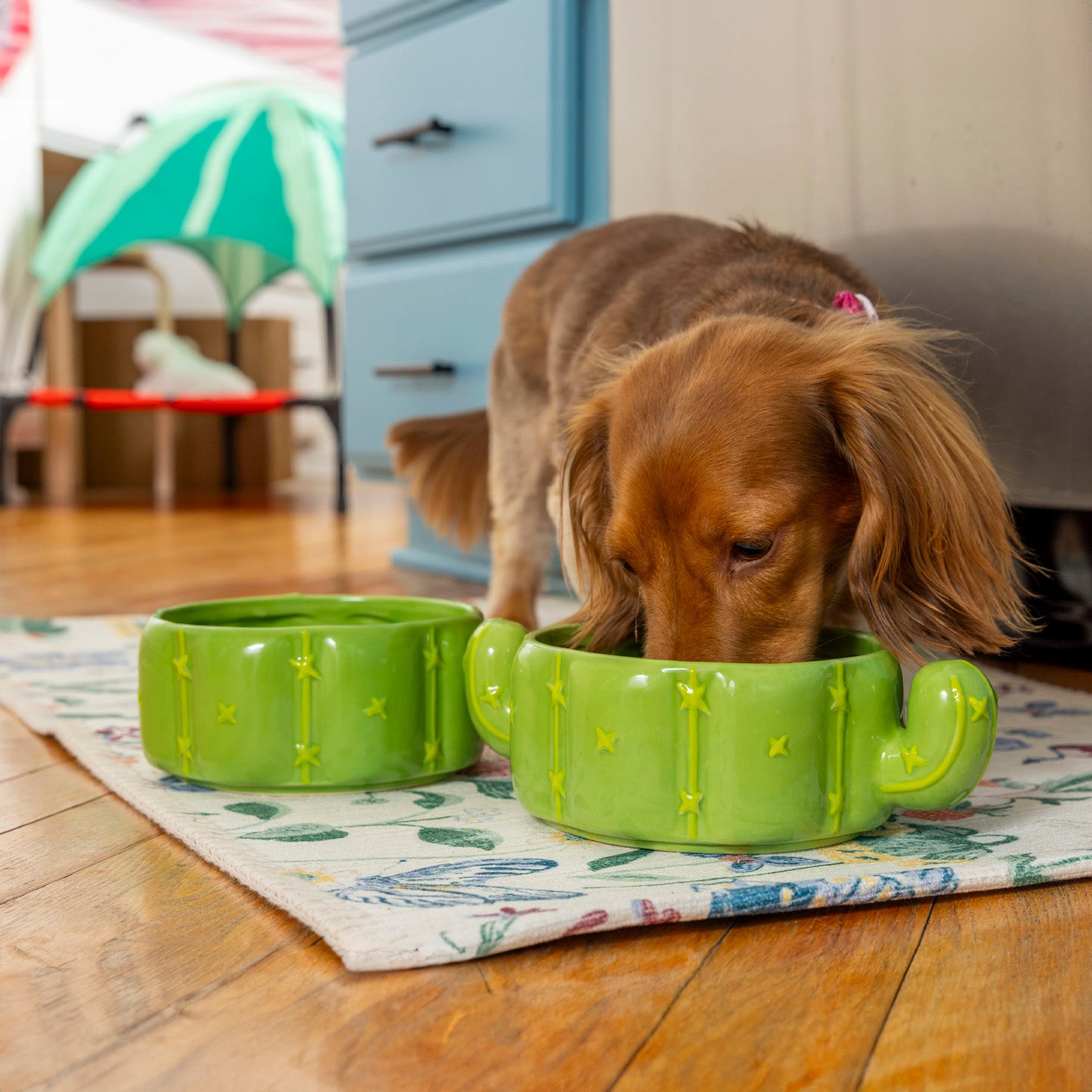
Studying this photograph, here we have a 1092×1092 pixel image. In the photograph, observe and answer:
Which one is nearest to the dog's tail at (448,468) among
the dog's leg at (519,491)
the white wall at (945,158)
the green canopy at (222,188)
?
the dog's leg at (519,491)

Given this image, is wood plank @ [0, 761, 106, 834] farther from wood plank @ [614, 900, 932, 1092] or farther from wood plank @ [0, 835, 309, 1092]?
wood plank @ [614, 900, 932, 1092]

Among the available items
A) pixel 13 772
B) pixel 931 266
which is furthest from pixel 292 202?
pixel 13 772

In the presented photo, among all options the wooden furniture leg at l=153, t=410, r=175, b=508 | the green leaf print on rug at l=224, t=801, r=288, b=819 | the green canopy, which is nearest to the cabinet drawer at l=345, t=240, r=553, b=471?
the green leaf print on rug at l=224, t=801, r=288, b=819

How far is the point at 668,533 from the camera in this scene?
110cm

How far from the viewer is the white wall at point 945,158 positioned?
154 cm

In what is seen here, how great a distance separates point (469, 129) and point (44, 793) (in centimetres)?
169

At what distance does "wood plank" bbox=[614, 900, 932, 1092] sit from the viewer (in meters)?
0.63

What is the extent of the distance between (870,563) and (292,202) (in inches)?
185

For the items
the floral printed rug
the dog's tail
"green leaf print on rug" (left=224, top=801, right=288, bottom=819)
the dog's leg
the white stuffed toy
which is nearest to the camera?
the floral printed rug

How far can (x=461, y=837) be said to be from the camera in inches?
38.5

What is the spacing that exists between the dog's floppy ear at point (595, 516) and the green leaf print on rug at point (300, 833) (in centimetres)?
32

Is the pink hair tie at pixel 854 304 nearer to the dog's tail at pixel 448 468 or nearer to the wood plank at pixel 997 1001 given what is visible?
the wood plank at pixel 997 1001

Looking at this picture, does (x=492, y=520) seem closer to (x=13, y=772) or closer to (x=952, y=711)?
(x=13, y=772)

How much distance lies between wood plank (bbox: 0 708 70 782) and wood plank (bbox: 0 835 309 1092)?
329 mm
